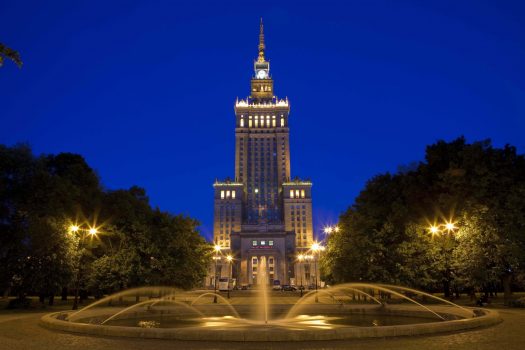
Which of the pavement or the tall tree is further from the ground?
the tall tree

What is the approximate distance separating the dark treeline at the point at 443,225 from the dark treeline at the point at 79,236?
1988 centimetres

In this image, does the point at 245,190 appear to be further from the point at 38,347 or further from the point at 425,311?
the point at 38,347

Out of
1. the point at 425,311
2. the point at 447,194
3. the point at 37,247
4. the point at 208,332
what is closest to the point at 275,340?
the point at 208,332

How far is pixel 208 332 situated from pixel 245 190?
179 meters

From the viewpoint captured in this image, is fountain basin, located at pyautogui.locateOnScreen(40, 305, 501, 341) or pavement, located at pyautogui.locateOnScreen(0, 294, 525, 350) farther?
fountain basin, located at pyautogui.locateOnScreen(40, 305, 501, 341)

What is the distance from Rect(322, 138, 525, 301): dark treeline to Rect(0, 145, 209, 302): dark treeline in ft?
65.2

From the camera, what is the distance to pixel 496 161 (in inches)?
1588

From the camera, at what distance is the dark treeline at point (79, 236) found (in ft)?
124

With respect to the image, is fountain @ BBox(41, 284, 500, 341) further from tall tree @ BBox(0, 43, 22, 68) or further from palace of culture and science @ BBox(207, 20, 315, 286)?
palace of culture and science @ BBox(207, 20, 315, 286)

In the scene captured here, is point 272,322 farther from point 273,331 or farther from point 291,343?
point 291,343

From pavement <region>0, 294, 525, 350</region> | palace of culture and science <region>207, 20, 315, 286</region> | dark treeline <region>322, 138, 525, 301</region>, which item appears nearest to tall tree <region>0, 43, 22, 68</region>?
pavement <region>0, 294, 525, 350</region>

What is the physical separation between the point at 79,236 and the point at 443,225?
34.7m

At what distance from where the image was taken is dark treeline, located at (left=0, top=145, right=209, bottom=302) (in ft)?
124

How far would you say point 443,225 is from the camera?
42.5m
